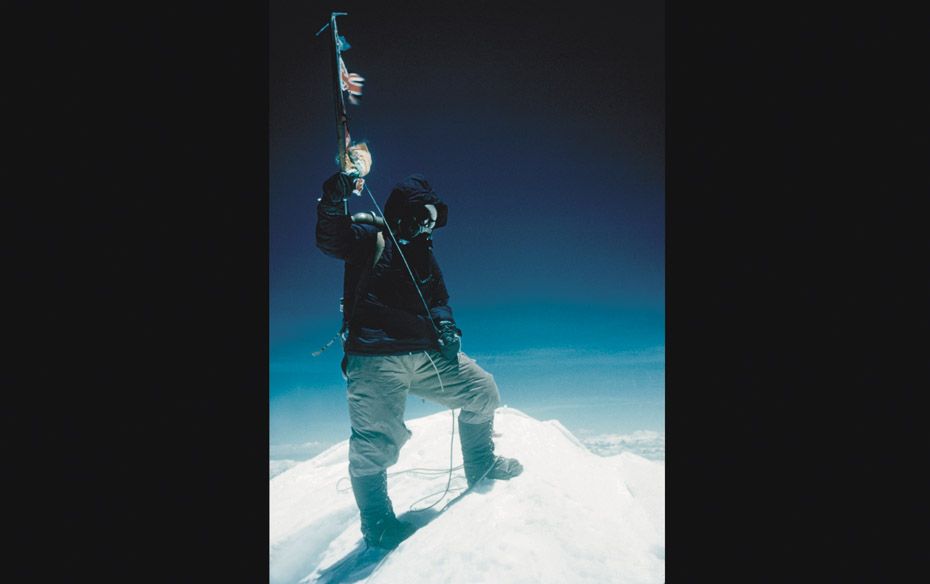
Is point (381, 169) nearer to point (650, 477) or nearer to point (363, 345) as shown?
point (363, 345)

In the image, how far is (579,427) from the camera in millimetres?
2145

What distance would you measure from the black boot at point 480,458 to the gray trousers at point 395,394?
4 centimetres

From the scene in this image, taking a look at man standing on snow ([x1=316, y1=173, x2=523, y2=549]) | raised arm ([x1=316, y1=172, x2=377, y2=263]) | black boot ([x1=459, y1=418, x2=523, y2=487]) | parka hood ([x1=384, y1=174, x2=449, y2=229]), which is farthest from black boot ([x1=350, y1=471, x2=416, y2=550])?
parka hood ([x1=384, y1=174, x2=449, y2=229])

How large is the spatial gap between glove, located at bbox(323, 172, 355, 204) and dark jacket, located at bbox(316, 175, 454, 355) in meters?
0.10

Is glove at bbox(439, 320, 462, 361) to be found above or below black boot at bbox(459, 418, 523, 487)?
above

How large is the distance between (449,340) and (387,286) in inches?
12.5

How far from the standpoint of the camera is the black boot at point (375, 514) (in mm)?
1842

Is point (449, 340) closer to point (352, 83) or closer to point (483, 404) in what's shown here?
point (483, 404)

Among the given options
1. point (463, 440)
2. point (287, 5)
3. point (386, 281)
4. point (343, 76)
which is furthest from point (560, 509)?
point (287, 5)

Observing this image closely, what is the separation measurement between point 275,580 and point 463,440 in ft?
2.74

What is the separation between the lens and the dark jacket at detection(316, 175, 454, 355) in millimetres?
1901

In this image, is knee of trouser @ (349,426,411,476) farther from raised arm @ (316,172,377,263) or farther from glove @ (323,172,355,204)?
glove @ (323,172,355,204)

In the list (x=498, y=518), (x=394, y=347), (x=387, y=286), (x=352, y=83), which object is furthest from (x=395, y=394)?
(x=352, y=83)
